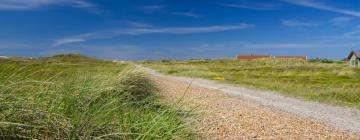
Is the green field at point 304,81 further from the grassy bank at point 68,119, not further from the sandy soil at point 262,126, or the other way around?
the grassy bank at point 68,119

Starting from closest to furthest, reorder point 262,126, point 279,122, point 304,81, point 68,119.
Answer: point 68,119 → point 262,126 → point 279,122 → point 304,81

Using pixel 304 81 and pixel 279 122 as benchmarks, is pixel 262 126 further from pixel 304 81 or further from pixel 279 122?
pixel 304 81

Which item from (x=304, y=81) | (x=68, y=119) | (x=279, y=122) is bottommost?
(x=304, y=81)

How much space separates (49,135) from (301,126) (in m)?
9.24

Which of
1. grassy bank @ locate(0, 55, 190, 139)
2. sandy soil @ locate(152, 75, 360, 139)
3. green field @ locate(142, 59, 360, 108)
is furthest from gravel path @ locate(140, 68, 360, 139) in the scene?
green field @ locate(142, 59, 360, 108)

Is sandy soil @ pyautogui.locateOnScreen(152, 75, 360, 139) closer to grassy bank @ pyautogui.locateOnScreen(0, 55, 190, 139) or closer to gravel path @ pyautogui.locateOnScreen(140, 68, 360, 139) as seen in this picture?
gravel path @ pyautogui.locateOnScreen(140, 68, 360, 139)

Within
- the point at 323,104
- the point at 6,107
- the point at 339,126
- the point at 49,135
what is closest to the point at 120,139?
the point at 49,135

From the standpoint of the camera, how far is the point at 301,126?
1218 cm

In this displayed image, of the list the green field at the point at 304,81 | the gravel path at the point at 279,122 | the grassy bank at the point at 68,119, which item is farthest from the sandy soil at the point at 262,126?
the green field at the point at 304,81

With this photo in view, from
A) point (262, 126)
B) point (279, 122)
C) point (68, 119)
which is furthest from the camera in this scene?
point (279, 122)

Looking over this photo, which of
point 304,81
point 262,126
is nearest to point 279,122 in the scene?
point 262,126

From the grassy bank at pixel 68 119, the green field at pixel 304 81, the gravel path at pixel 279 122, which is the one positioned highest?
the grassy bank at pixel 68 119

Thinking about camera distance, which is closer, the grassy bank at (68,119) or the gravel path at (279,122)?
the grassy bank at (68,119)

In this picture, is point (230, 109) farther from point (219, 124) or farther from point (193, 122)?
point (193, 122)
